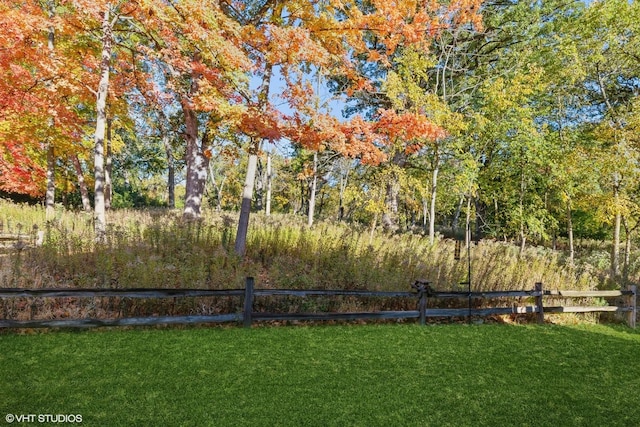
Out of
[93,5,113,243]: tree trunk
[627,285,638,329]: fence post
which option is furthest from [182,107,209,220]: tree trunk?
[627,285,638,329]: fence post

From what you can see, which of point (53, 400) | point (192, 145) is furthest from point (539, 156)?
point (53, 400)

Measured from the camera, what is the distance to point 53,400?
11.6 feet

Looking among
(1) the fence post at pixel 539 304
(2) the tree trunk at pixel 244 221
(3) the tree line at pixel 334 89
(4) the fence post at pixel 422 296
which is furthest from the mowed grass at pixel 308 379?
(3) the tree line at pixel 334 89

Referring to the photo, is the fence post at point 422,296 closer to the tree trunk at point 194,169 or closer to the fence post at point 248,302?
the fence post at point 248,302

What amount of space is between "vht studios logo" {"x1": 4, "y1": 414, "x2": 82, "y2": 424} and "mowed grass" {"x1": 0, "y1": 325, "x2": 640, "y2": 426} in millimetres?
63

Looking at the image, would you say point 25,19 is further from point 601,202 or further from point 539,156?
point 601,202

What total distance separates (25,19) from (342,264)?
35.7 feet

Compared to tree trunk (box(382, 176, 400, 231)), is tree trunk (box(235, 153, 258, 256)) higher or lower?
lower

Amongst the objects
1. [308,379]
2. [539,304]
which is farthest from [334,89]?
[308,379]

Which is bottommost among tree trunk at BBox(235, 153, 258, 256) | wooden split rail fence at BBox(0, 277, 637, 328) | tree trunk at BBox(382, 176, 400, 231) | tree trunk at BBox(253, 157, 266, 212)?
wooden split rail fence at BBox(0, 277, 637, 328)

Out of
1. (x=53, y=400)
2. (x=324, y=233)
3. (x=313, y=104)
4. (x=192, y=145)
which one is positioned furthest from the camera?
(x=192, y=145)

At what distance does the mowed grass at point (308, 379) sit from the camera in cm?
360

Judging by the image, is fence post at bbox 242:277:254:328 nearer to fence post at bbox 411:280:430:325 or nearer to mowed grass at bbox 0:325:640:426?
mowed grass at bbox 0:325:640:426

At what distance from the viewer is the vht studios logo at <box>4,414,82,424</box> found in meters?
3.23
